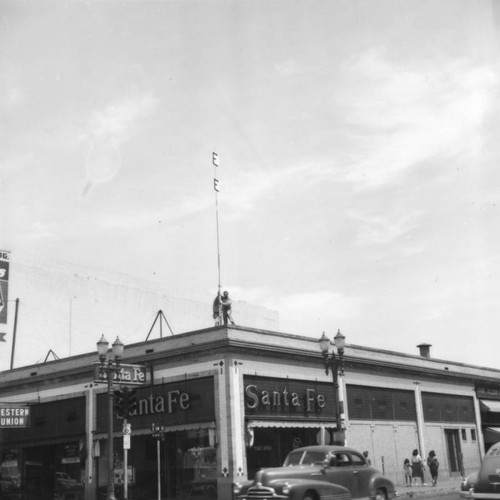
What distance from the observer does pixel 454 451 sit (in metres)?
43.4

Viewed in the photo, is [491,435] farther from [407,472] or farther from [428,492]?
[428,492]

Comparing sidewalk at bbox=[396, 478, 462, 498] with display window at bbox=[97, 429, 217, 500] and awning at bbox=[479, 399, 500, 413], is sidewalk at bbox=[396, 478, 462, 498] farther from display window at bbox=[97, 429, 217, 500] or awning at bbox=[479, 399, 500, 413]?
awning at bbox=[479, 399, 500, 413]

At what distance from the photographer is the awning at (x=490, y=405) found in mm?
47406

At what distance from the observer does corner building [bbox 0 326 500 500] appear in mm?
30641

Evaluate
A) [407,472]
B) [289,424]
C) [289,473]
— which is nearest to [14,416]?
[289,424]

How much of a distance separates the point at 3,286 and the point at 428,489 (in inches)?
1063

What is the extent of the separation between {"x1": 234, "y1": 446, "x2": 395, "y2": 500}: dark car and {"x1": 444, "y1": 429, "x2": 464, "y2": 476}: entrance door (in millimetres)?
20977

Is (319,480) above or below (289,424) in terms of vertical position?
below

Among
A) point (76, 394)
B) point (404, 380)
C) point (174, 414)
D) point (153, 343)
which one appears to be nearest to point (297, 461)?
point (174, 414)

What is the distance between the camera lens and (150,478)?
32188 mm

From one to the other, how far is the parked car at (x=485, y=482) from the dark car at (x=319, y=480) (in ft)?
11.3

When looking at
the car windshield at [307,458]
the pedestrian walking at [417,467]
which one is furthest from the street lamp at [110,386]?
the pedestrian walking at [417,467]

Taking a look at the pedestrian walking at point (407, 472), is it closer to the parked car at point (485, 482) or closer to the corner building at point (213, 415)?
the corner building at point (213, 415)

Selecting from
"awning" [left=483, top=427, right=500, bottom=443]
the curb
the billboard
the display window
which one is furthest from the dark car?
the billboard
